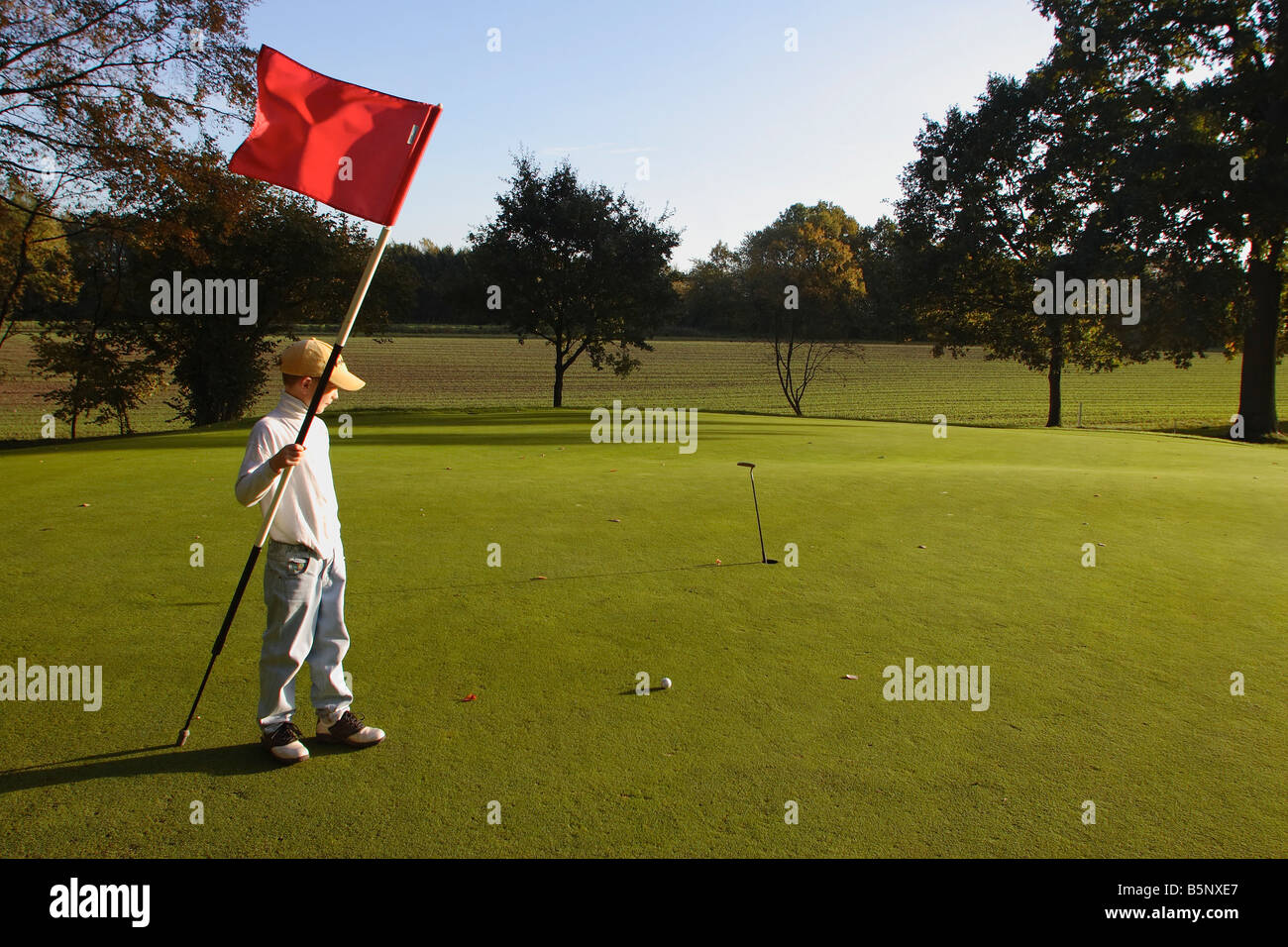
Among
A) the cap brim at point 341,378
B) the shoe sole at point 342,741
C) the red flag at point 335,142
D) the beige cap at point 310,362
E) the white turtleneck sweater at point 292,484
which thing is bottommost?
the shoe sole at point 342,741

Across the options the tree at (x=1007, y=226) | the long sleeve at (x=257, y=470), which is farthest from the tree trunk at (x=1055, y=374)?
the long sleeve at (x=257, y=470)

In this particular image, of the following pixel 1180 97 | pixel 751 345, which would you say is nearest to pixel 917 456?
pixel 1180 97

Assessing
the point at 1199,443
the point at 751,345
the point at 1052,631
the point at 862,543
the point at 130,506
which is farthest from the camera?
the point at 751,345

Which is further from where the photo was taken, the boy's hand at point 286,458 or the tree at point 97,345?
the tree at point 97,345

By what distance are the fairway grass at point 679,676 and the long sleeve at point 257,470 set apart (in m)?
1.34

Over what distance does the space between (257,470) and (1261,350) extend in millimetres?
34981

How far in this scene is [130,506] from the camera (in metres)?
11.0

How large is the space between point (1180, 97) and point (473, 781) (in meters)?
33.4

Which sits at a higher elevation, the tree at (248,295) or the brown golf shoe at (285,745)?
the tree at (248,295)

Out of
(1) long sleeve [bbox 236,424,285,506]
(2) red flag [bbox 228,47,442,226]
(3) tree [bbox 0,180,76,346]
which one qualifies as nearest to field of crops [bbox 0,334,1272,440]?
(3) tree [bbox 0,180,76,346]

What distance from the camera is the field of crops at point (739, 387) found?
40.8m

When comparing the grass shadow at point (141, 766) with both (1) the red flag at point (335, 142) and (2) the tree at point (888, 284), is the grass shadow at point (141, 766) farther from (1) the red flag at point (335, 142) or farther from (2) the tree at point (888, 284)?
(2) the tree at point (888, 284)
